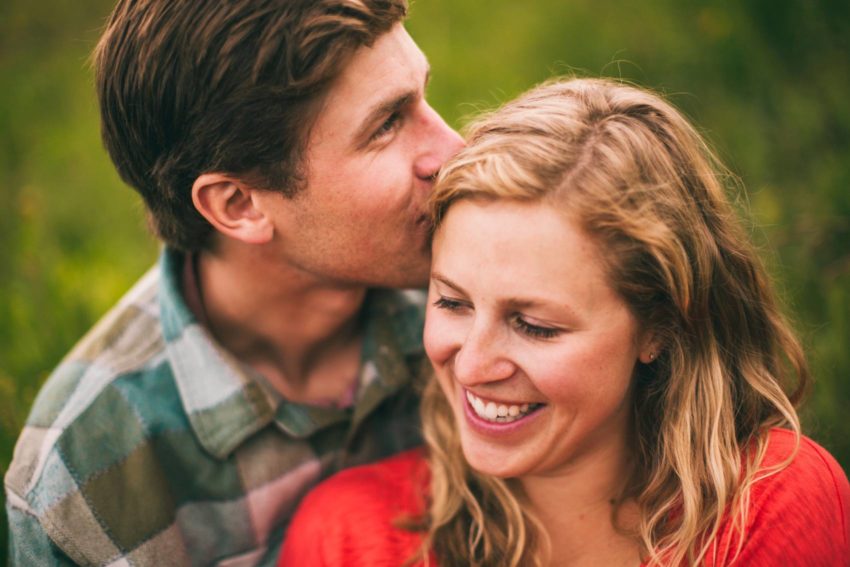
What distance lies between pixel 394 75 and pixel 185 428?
1.20m

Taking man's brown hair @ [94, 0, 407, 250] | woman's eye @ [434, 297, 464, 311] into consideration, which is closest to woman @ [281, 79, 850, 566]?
woman's eye @ [434, 297, 464, 311]

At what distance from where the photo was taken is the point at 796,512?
74.1 inches

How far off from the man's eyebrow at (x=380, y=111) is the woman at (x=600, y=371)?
0.37 metres

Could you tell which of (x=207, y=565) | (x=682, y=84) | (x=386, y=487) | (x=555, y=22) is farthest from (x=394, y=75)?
(x=555, y=22)

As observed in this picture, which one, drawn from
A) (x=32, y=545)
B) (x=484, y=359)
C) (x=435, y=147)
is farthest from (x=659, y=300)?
(x=32, y=545)

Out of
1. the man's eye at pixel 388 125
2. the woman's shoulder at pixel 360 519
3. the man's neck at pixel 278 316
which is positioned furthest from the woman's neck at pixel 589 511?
the man's eye at pixel 388 125

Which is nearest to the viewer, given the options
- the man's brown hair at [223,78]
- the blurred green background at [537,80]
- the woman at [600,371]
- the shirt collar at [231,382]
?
the woman at [600,371]

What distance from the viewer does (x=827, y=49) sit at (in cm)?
404

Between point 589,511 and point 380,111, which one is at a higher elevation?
point 380,111

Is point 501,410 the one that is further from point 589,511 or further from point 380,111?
point 380,111

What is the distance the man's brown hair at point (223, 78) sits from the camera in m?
2.18

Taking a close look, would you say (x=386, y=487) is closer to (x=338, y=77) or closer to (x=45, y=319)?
(x=338, y=77)

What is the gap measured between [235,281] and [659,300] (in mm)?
1377

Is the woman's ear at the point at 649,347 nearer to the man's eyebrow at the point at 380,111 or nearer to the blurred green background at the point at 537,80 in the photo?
the blurred green background at the point at 537,80
